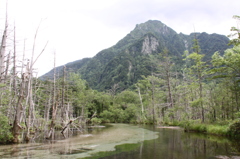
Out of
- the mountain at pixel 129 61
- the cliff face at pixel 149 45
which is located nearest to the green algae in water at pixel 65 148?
the mountain at pixel 129 61

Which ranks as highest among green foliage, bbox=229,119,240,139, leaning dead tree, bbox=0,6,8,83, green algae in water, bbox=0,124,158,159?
leaning dead tree, bbox=0,6,8,83

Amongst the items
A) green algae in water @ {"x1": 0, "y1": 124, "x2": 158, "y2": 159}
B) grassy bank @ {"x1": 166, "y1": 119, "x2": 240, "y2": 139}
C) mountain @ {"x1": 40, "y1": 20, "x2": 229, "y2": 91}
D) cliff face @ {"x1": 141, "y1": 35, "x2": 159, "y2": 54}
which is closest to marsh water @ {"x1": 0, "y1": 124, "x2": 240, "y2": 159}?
green algae in water @ {"x1": 0, "y1": 124, "x2": 158, "y2": 159}

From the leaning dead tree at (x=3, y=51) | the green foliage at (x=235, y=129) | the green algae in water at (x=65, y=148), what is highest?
the leaning dead tree at (x=3, y=51)

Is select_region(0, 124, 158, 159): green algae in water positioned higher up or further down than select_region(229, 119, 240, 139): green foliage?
further down

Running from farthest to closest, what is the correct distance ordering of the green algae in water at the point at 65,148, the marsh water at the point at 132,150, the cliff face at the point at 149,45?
the cliff face at the point at 149,45, the green algae in water at the point at 65,148, the marsh water at the point at 132,150

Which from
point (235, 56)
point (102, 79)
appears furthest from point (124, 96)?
point (102, 79)

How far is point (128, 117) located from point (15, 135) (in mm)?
35686

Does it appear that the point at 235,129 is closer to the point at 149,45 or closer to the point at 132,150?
the point at 132,150

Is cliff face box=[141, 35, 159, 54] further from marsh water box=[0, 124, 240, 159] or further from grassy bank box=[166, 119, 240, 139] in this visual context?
marsh water box=[0, 124, 240, 159]

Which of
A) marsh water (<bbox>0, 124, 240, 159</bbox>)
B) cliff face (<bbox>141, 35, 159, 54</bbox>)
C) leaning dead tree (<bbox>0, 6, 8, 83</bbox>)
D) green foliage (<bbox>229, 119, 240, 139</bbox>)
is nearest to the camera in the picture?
marsh water (<bbox>0, 124, 240, 159</bbox>)

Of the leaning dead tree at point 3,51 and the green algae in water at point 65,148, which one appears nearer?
the green algae in water at point 65,148

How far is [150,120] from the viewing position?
1421 inches

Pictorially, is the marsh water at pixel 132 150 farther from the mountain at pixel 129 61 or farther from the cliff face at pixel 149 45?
the cliff face at pixel 149 45

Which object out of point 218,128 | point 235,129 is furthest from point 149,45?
point 235,129
